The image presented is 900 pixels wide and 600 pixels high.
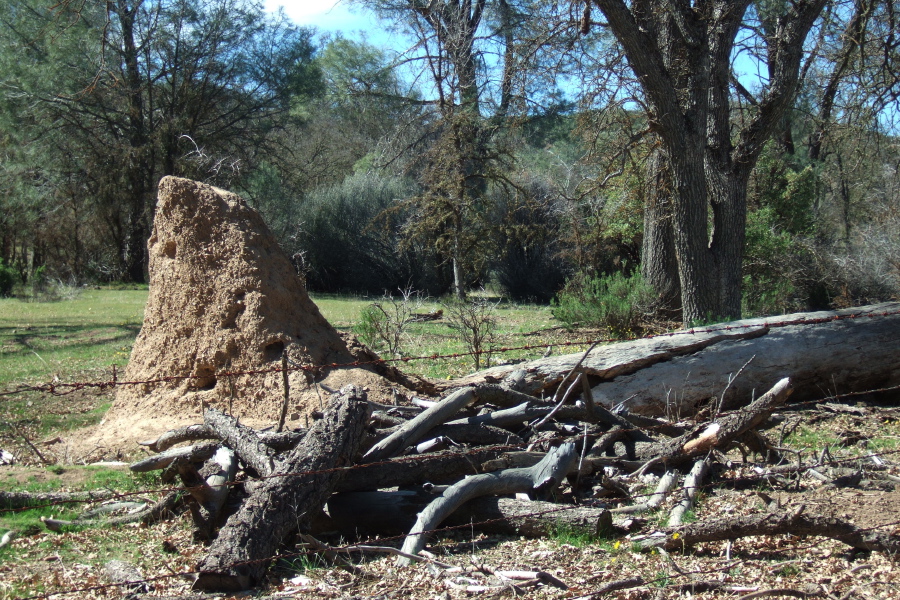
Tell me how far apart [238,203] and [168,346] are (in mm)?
1534

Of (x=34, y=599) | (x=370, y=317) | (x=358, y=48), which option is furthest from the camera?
(x=358, y=48)

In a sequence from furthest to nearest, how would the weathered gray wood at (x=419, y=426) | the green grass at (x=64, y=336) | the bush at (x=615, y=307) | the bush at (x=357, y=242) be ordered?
the bush at (x=357, y=242)
the bush at (x=615, y=307)
the green grass at (x=64, y=336)
the weathered gray wood at (x=419, y=426)

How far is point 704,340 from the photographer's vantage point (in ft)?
25.4

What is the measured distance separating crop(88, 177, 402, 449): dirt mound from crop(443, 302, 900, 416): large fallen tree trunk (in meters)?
1.53

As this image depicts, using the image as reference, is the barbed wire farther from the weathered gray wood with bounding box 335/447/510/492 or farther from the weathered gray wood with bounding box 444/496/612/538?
the weathered gray wood with bounding box 335/447/510/492

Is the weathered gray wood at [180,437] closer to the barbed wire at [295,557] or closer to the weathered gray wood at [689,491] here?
the barbed wire at [295,557]

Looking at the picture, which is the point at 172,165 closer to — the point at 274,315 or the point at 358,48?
the point at 358,48

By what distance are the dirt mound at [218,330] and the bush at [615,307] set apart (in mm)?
6338

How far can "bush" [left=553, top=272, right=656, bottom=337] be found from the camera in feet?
42.0

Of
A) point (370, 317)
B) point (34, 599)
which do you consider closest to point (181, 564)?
point (34, 599)

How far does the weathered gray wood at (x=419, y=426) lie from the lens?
5.07 meters

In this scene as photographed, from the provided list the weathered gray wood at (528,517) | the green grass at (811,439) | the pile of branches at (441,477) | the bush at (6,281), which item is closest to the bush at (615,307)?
the green grass at (811,439)

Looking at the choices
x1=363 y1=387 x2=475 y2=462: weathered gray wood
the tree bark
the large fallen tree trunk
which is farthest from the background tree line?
x1=363 y1=387 x2=475 y2=462: weathered gray wood

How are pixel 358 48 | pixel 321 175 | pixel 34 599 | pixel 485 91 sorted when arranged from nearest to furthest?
pixel 34 599
pixel 485 91
pixel 321 175
pixel 358 48
